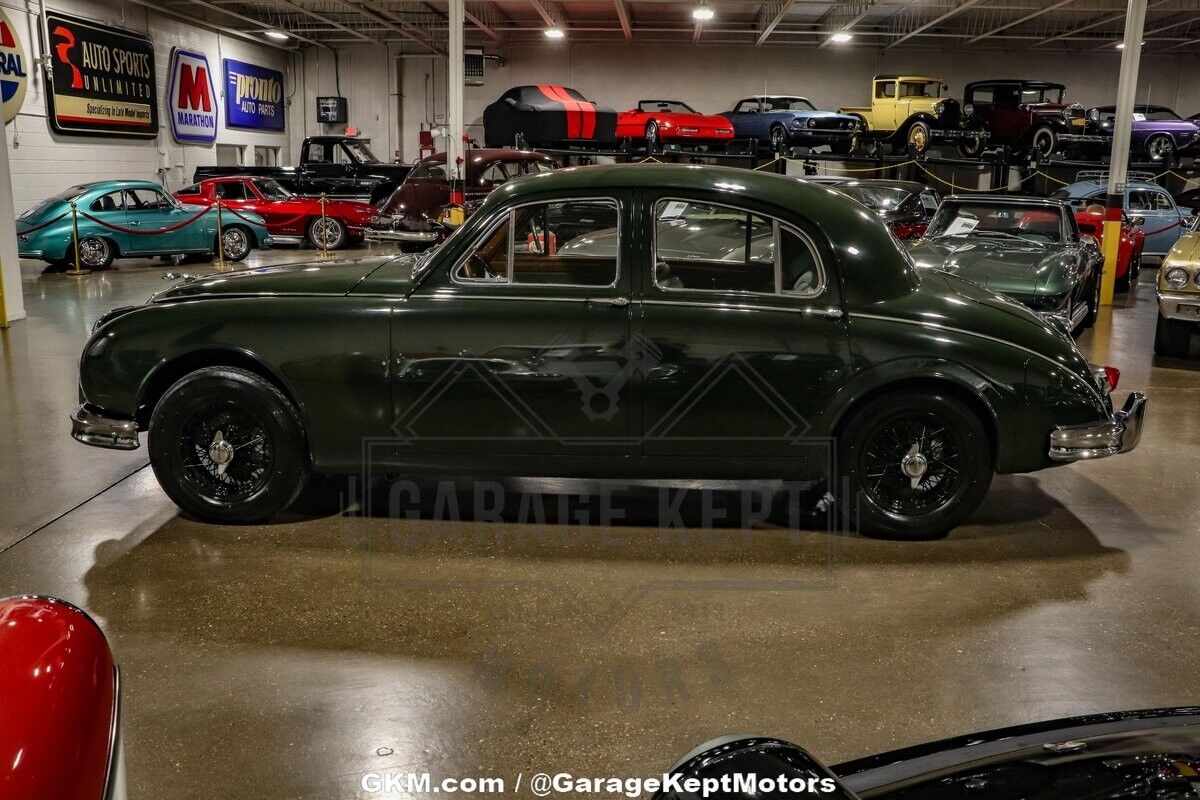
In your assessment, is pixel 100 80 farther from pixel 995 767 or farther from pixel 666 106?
pixel 995 767

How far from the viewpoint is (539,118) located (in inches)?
795

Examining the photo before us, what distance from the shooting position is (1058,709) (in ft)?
10.2

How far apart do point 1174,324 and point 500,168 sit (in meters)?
11.1

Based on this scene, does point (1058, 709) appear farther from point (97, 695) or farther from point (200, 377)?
point (200, 377)

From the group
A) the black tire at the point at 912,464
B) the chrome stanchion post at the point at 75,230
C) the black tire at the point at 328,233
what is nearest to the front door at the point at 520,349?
the black tire at the point at 912,464

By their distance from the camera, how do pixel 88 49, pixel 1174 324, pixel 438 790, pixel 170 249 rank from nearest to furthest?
1. pixel 438 790
2. pixel 1174 324
3. pixel 170 249
4. pixel 88 49

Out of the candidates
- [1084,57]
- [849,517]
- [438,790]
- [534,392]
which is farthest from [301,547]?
[1084,57]

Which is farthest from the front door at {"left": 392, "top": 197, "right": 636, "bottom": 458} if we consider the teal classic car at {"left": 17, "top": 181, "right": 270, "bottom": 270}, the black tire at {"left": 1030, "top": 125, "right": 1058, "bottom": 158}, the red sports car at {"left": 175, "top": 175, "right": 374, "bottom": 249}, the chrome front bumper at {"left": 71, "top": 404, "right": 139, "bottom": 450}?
the black tire at {"left": 1030, "top": 125, "right": 1058, "bottom": 158}

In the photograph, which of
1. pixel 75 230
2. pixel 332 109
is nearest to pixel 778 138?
pixel 75 230

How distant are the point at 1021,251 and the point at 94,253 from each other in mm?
13430

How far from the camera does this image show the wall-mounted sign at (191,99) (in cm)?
2350

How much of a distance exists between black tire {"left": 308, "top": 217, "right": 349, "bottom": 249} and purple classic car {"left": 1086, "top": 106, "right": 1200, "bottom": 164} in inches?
601

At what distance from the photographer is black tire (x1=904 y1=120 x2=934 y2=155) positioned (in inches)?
830

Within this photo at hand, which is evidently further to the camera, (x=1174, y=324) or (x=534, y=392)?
(x=1174, y=324)
